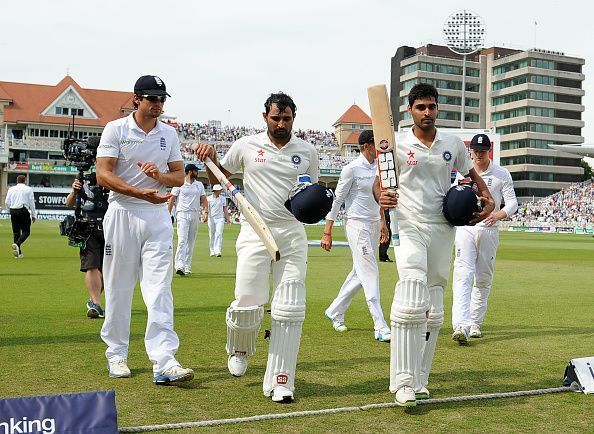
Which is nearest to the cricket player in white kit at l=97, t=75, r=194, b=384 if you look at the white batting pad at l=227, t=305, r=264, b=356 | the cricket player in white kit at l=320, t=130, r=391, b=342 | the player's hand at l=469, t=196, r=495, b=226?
the white batting pad at l=227, t=305, r=264, b=356

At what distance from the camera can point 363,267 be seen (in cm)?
878

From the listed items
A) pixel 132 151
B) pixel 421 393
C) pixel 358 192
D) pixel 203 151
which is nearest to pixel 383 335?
pixel 358 192

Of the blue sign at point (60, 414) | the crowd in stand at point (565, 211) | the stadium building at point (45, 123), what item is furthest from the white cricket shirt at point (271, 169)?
the stadium building at point (45, 123)

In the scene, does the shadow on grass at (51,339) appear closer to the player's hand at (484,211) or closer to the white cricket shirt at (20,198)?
the player's hand at (484,211)

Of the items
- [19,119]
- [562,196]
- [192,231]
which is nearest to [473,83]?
[562,196]

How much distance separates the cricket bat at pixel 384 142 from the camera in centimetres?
560

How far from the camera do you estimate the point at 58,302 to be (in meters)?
11.3

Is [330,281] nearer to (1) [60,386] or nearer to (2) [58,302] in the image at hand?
(2) [58,302]

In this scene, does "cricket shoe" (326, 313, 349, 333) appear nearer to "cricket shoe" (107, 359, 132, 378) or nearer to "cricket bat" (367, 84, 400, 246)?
"cricket shoe" (107, 359, 132, 378)

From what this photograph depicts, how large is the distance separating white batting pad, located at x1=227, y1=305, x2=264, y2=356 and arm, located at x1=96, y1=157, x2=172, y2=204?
1.07m

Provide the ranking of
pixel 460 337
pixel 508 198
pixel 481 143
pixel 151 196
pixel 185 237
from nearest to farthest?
pixel 151 196, pixel 460 337, pixel 481 143, pixel 508 198, pixel 185 237

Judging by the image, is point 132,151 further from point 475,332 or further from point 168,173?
point 475,332

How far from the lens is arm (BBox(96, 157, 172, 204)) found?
6.08 metres

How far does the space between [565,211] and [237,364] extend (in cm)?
8066
